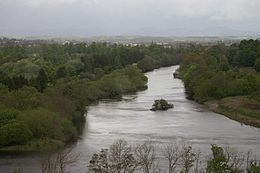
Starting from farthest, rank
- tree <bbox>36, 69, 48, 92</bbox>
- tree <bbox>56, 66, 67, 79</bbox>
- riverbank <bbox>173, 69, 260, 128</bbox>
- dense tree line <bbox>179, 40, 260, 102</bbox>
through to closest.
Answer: tree <bbox>56, 66, 67, 79</bbox>
dense tree line <bbox>179, 40, 260, 102</bbox>
tree <bbox>36, 69, 48, 92</bbox>
riverbank <bbox>173, 69, 260, 128</bbox>

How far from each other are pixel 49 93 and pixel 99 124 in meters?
3.38

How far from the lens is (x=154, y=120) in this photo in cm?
2884

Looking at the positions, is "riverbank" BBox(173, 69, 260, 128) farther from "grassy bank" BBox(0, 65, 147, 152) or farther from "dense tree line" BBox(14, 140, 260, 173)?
"grassy bank" BBox(0, 65, 147, 152)

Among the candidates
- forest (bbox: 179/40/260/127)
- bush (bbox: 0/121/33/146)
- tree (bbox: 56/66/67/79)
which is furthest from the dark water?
tree (bbox: 56/66/67/79)

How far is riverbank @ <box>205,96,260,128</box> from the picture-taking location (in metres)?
28.9

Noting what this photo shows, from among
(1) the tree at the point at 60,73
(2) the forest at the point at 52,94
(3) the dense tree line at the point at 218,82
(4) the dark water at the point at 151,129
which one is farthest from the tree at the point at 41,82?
(3) the dense tree line at the point at 218,82

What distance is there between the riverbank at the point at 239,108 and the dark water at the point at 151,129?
65cm

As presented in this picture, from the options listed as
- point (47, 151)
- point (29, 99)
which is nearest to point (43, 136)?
point (47, 151)

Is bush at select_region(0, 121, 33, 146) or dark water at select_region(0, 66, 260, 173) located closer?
dark water at select_region(0, 66, 260, 173)

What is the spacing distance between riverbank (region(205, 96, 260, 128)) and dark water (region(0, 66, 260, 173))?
2.14ft

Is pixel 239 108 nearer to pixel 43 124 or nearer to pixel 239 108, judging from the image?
pixel 239 108

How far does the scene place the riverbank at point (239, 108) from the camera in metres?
28.9

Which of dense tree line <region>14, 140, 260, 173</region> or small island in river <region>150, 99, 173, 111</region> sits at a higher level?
dense tree line <region>14, 140, 260, 173</region>

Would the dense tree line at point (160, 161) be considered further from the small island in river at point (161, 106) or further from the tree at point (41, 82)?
the tree at point (41, 82)
